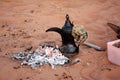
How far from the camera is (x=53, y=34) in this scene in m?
3.96

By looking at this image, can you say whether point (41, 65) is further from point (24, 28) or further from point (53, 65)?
point (24, 28)

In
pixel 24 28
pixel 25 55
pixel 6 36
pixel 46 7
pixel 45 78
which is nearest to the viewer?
pixel 45 78

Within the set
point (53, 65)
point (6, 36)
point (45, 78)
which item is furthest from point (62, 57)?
point (6, 36)

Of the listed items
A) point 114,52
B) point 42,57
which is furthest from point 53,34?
point 114,52

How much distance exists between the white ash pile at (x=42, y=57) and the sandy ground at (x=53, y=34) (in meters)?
0.08

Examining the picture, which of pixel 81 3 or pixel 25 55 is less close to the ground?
pixel 81 3

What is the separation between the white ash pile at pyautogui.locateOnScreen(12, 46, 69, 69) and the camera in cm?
315

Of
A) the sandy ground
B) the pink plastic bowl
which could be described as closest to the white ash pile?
the sandy ground

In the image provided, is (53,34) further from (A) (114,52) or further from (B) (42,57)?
(A) (114,52)

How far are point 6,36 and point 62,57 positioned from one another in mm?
1152

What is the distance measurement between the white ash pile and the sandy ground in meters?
0.08

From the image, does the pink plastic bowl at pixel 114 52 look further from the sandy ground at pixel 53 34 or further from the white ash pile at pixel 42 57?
the white ash pile at pixel 42 57

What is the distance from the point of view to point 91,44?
3.52m

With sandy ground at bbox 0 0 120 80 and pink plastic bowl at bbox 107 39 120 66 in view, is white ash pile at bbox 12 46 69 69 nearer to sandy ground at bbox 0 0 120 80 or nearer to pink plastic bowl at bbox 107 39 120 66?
sandy ground at bbox 0 0 120 80
